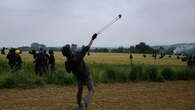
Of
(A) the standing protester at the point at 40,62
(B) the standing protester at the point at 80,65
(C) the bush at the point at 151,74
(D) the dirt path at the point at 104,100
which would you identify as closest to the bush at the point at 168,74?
(C) the bush at the point at 151,74

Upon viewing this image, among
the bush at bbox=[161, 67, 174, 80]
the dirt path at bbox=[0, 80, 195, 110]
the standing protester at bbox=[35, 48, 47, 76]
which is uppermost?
the standing protester at bbox=[35, 48, 47, 76]

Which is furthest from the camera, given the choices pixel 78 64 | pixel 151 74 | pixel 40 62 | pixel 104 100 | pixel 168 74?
pixel 168 74

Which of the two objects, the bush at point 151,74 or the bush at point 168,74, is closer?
the bush at point 151,74

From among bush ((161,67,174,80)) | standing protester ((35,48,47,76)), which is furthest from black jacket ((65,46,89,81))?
bush ((161,67,174,80))

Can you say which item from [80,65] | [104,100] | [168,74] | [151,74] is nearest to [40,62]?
[104,100]

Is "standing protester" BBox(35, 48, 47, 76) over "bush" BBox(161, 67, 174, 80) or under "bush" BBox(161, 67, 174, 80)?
over

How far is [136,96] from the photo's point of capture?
860 cm

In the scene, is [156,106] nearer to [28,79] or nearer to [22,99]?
[22,99]

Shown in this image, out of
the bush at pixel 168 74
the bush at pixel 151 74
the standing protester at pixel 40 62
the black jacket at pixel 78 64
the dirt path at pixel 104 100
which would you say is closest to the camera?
the black jacket at pixel 78 64

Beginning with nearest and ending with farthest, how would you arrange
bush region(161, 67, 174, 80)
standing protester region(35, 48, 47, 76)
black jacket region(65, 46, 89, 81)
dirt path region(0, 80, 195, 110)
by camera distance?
black jacket region(65, 46, 89, 81)
dirt path region(0, 80, 195, 110)
standing protester region(35, 48, 47, 76)
bush region(161, 67, 174, 80)

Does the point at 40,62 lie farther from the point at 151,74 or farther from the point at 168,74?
the point at 168,74

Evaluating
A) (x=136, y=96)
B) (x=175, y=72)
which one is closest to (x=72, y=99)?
(x=136, y=96)

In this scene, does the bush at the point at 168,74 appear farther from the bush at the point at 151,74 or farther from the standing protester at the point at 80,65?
the standing protester at the point at 80,65

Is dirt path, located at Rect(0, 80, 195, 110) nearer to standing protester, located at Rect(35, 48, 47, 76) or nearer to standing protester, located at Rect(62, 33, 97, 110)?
standing protester, located at Rect(62, 33, 97, 110)
